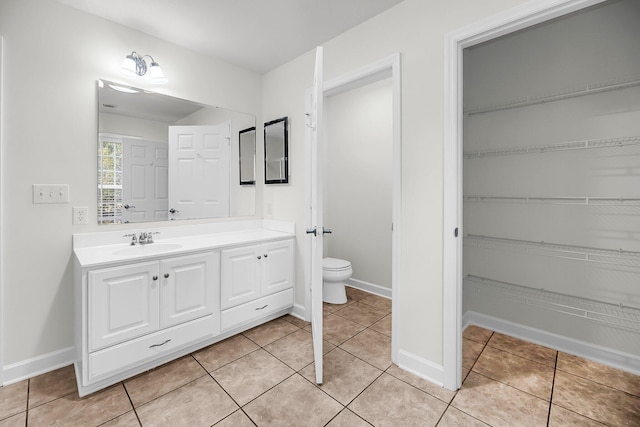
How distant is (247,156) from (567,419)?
2979 mm

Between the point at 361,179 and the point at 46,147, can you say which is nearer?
the point at 46,147

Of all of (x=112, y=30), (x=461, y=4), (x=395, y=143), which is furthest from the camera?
(x=112, y=30)

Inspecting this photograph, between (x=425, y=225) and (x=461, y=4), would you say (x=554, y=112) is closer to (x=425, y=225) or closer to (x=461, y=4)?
(x=461, y=4)

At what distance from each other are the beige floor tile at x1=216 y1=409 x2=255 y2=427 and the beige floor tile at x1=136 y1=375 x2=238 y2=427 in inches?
1.3

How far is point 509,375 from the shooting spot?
1856mm

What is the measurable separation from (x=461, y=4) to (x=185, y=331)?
8.82ft

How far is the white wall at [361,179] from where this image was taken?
130 inches

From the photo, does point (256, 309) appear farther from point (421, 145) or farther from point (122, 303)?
point (421, 145)

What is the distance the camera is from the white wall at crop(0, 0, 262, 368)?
178 centimetres

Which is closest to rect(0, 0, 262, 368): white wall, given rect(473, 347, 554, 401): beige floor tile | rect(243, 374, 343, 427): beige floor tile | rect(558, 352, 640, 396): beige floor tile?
rect(243, 374, 343, 427): beige floor tile

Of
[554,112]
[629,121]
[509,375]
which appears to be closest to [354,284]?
[509,375]

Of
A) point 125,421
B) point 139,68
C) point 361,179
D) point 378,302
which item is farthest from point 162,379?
point 361,179

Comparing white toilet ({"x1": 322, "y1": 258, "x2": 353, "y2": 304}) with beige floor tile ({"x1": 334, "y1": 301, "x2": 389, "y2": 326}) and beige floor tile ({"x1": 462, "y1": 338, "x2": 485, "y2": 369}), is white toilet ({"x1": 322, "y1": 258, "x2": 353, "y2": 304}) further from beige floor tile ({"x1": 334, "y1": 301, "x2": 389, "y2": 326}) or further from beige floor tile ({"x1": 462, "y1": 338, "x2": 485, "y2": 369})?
beige floor tile ({"x1": 462, "y1": 338, "x2": 485, "y2": 369})

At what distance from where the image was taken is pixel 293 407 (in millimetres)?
1577
